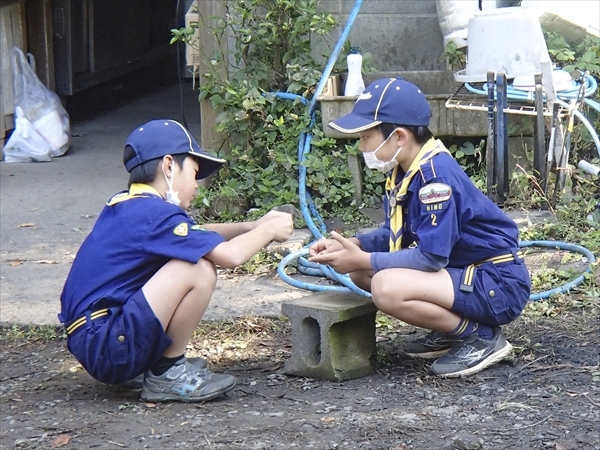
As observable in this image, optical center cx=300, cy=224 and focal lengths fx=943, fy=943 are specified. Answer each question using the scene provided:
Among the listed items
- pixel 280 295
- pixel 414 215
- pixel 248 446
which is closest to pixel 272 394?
pixel 248 446

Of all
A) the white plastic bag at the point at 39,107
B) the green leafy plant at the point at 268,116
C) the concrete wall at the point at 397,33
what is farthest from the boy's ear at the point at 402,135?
the white plastic bag at the point at 39,107

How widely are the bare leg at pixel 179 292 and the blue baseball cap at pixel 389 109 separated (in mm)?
729

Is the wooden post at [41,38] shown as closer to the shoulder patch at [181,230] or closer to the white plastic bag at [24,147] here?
the white plastic bag at [24,147]

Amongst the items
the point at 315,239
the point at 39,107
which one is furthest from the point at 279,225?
the point at 39,107

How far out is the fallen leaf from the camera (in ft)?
9.60

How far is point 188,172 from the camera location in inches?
131

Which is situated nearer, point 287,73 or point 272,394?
point 272,394

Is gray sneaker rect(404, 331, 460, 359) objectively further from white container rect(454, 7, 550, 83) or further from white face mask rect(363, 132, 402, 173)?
white container rect(454, 7, 550, 83)

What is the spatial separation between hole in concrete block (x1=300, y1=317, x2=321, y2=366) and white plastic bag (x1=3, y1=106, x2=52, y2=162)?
4.31m

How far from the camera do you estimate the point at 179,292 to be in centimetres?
315

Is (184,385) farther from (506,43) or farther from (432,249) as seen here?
(506,43)

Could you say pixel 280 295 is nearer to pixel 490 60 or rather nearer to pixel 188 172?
pixel 188 172

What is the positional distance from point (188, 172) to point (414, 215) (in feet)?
2.67

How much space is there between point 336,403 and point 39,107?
5156 millimetres
